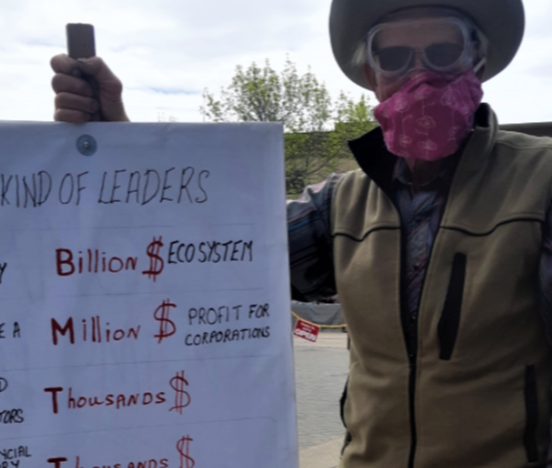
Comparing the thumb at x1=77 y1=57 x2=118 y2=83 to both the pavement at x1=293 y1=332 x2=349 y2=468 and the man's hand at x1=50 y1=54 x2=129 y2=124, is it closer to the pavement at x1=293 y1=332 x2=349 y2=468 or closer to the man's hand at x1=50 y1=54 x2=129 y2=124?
the man's hand at x1=50 y1=54 x2=129 y2=124

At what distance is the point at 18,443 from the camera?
4.29 ft

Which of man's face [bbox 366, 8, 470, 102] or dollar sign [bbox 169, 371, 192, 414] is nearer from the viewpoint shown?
dollar sign [bbox 169, 371, 192, 414]

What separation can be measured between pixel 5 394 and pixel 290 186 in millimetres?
23595

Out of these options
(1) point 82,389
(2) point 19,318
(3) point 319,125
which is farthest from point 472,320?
(3) point 319,125

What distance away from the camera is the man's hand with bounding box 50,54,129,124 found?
53.0 inches

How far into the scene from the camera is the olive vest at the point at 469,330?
1395mm

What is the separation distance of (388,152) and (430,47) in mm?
281

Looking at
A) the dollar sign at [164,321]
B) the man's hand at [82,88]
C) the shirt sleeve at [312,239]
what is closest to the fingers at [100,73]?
the man's hand at [82,88]

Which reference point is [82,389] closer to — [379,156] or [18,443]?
[18,443]

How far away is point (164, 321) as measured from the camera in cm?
137

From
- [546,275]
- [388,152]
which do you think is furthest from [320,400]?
[546,275]

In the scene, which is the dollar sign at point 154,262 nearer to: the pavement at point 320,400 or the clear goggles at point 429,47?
the clear goggles at point 429,47

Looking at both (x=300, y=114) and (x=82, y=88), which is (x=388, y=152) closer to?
(x=82, y=88)

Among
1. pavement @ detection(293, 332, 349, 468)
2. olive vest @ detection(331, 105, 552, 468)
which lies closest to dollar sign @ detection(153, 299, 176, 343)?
olive vest @ detection(331, 105, 552, 468)
